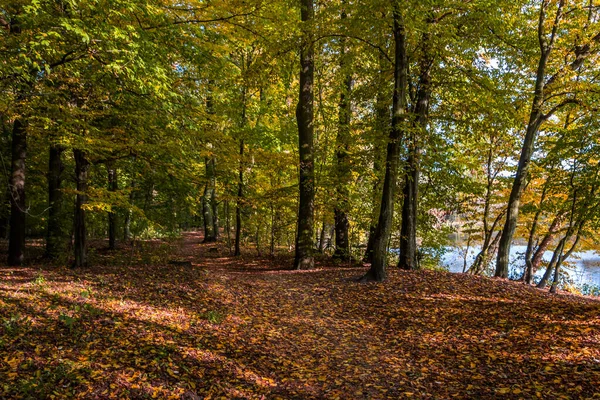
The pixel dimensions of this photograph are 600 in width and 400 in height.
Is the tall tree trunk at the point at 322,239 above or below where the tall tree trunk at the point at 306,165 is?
below

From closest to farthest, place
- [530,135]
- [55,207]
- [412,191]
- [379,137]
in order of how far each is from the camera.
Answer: [379,137], [55,207], [412,191], [530,135]

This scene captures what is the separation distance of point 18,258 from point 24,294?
4.45 m

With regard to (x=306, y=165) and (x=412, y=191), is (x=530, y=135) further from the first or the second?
(x=306, y=165)

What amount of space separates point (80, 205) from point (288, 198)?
6.82 meters

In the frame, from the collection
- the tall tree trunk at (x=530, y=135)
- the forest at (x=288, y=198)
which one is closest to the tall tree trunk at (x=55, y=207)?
the forest at (x=288, y=198)

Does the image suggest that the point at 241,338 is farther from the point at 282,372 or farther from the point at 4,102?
the point at 4,102

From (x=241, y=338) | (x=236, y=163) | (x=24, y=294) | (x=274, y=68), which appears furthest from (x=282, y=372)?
(x=236, y=163)

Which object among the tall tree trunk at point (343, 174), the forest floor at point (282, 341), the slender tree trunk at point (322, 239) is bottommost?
the forest floor at point (282, 341)

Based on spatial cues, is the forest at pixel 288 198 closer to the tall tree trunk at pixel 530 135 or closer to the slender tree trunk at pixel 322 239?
the tall tree trunk at pixel 530 135

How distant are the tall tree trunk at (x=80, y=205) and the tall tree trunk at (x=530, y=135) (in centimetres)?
1152

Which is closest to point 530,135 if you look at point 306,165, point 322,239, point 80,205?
point 306,165

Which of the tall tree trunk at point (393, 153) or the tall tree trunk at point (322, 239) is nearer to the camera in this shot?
the tall tree trunk at point (393, 153)

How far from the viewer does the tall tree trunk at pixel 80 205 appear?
7.92m

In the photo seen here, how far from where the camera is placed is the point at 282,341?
5578 millimetres
